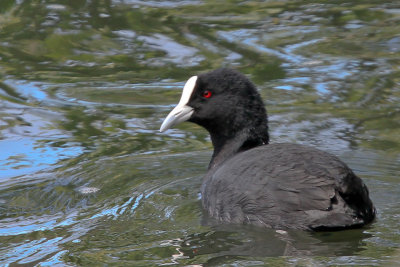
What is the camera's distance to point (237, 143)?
5.92 m

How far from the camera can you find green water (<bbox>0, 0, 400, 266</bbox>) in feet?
16.3

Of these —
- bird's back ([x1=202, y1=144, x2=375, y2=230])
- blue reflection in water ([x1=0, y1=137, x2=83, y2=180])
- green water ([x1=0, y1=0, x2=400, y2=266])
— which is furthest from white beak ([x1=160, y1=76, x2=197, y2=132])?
blue reflection in water ([x1=0, y1=137, x2=83, y2=180])

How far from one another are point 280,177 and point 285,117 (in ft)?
8.55

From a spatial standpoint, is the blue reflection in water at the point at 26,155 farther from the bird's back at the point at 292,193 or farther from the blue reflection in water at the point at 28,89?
the bird's back at the point at 292,193

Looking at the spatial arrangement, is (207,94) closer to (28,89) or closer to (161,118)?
(161,118)

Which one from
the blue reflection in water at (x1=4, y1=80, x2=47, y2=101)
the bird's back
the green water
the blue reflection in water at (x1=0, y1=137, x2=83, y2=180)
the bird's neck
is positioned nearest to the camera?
the bird's back

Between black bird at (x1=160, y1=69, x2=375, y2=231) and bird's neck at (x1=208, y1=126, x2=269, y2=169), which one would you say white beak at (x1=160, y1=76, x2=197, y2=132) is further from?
bird's neck at (x1=208, y1=126, x2=269, y2=169)

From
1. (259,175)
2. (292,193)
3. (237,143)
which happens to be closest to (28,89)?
(237,143)

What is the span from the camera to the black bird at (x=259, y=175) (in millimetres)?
4840

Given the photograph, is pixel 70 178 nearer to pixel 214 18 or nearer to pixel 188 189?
pixel 188 189

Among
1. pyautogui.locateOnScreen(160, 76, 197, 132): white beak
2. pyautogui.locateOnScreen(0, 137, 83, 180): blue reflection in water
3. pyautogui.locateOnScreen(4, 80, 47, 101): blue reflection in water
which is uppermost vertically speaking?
pyautogui.locateOnScreen(160, 76, 197, 132): white beak

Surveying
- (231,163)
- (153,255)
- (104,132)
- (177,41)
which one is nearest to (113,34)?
(177,41)

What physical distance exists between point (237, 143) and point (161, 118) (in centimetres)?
181

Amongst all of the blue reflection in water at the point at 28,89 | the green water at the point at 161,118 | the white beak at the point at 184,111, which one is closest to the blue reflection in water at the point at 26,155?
the green water at the point at 161,118
